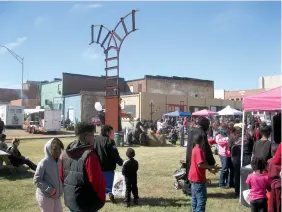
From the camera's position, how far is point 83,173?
13.0 feet

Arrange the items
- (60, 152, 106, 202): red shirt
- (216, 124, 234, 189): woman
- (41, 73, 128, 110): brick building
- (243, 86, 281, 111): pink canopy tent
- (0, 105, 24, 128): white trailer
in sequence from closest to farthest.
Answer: (60, 152, 106, 202): red shirt, (243, 86, 281, 111): pink canopy tent, (216, 124, 234, 189): woman, (0, 105, 24, 128): white trailer, (41, 73, 128, 110): brick building

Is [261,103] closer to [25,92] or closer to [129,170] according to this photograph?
[129,170]

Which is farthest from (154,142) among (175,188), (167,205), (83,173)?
(83,173)

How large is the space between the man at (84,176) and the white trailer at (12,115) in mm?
36096

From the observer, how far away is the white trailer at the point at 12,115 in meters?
37.9

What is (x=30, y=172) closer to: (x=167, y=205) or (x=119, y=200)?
(x=119, y=200)

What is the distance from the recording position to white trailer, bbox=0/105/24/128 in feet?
124

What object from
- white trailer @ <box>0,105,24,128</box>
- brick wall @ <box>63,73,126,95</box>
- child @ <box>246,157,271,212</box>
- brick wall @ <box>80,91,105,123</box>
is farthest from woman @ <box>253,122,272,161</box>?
brick wall @ <box>63,73,126,95</box>

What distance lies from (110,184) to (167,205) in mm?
1350

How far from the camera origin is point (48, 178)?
15.8 ft

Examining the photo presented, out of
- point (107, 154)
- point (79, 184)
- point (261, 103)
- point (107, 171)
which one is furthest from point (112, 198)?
point (261, 103)

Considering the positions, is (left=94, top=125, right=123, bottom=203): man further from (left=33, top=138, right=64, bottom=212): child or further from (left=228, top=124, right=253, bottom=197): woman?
(left=228, top=124, right=253, bottom=197): woman

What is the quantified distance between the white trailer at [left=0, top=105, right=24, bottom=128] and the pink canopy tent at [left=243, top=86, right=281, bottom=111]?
34.4m

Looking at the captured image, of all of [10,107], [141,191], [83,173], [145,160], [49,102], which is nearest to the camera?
[83,173]
